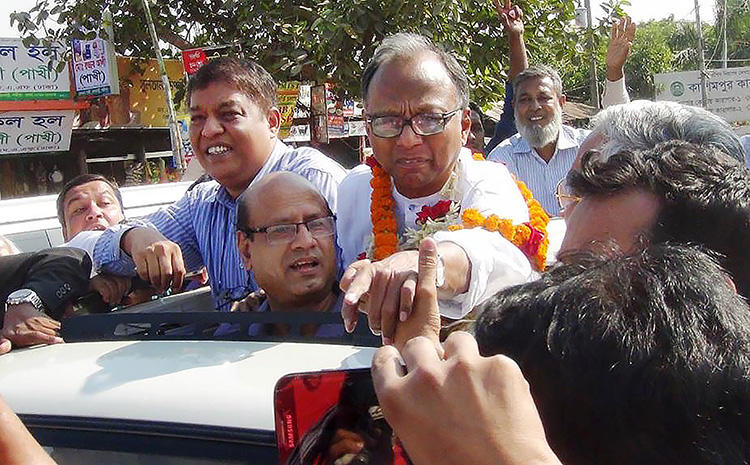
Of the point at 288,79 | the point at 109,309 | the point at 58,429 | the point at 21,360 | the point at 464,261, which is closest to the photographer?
the point at 58,429

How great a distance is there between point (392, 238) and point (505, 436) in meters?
1.61

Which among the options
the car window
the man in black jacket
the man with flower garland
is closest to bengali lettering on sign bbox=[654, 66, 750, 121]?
the man with flower garland

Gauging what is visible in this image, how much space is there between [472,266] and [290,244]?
77cm

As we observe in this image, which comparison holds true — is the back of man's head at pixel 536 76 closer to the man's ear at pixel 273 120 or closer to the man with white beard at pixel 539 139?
the man with white beard at pixel 539 139

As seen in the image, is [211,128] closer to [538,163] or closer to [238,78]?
[238,78]

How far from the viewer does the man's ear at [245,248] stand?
249 cm

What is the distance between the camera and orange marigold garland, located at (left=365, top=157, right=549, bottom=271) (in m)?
2.13

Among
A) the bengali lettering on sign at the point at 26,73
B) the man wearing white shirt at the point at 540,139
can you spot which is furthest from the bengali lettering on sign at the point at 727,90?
the man wearing white shirt at the point at 540,139

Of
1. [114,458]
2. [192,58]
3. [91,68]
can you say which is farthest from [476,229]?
[91,68]

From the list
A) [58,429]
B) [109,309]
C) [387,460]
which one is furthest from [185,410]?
[109,309]

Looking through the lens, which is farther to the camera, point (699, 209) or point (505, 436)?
point (699, 209)

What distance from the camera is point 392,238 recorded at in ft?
7.77

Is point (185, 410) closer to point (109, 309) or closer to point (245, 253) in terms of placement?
point (245, 253)

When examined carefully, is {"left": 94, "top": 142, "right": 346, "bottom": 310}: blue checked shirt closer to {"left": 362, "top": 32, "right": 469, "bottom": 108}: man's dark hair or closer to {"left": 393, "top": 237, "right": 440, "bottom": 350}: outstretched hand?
{"left": 362, "top": 32, "right": 469, "bottom": 108}: man's dark hair
